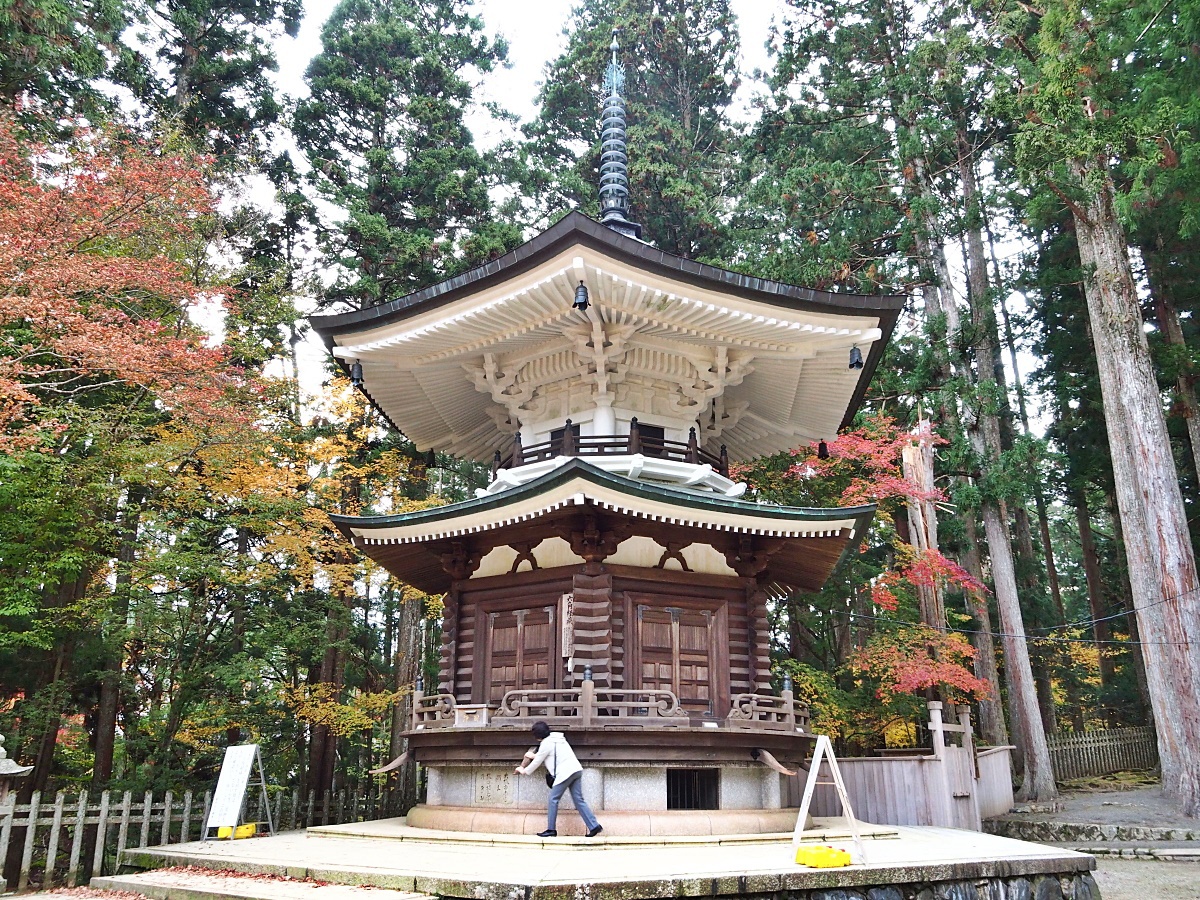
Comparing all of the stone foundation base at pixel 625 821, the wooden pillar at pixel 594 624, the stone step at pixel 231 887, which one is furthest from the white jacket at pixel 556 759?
the stone step at pixel 231 887

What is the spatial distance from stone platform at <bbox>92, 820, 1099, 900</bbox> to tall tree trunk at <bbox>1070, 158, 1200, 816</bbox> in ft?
26.1

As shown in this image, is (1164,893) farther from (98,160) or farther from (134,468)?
(98,160)

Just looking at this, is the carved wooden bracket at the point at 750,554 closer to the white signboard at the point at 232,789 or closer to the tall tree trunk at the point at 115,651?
the white signboard at the point at 232,789

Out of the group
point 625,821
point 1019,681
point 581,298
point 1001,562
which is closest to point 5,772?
point 625,821

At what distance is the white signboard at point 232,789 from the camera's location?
35.0 feet

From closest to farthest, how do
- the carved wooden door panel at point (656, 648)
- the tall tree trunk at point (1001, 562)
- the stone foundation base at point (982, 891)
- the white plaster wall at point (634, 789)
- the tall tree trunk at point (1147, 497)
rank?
the stone foundation base at point (982, 891), the white plaster wall at point (634, 789), the carved wooden door panel at point (656, 648), the tall tree trunk at point (1147, 497), the tall tree trunk at point (1001, 562)

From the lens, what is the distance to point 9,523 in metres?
12.9

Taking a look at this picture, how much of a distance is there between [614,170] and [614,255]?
4988mm

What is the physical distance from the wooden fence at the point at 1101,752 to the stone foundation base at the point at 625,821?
14.9 metres

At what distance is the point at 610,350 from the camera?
1171cm

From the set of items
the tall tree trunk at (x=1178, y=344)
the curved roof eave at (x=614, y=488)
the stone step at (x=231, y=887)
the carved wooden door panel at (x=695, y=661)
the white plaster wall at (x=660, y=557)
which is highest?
the tall tree trunk at (x=1178, y=344)

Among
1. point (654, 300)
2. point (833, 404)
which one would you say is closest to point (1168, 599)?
point (833, 404)

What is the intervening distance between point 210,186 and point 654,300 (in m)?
16.3

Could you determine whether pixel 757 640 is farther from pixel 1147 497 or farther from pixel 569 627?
pixel 1147 497
